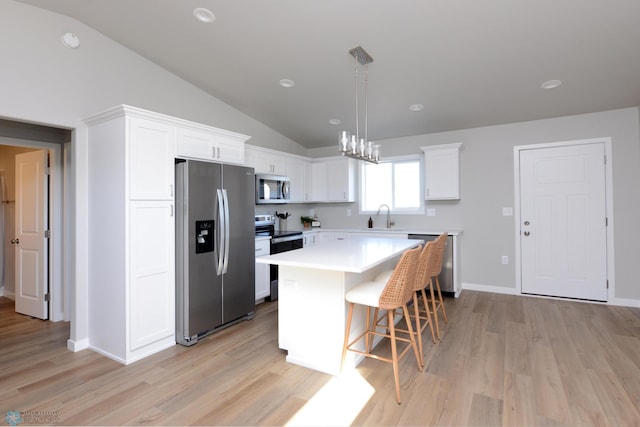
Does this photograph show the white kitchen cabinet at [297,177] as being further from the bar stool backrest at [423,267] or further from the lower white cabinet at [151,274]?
the bar stool backrest at [423,267]

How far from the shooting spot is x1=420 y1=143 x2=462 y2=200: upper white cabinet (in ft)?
15.2

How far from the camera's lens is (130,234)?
8.67 ft

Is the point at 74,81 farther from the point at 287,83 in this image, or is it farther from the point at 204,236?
the point at 287,83

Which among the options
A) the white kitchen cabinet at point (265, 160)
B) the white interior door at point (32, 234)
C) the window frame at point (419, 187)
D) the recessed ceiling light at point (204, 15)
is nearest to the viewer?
the recessed ceiling light at point (204, 15)

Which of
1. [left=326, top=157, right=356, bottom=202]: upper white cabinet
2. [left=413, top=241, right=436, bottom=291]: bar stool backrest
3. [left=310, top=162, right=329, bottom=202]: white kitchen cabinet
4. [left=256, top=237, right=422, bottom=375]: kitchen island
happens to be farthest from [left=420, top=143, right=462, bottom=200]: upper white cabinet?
[left=256, top=237, right=422, bottom=375]: kitchen island

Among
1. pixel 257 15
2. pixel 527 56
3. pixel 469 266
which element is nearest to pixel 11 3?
pixel 257 15

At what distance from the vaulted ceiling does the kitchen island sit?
1.95 m

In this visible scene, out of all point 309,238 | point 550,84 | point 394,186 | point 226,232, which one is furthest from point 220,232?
point 550,84

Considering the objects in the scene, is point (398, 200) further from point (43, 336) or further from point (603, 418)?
point (43, 336)

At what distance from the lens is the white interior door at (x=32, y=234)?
12.2ft

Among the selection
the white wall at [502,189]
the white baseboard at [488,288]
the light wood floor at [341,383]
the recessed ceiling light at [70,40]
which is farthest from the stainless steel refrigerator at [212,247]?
the white baseboard at [488,288]

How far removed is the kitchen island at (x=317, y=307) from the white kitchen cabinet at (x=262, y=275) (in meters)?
1.42

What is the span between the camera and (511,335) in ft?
10.2

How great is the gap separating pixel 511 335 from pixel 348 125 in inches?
133
